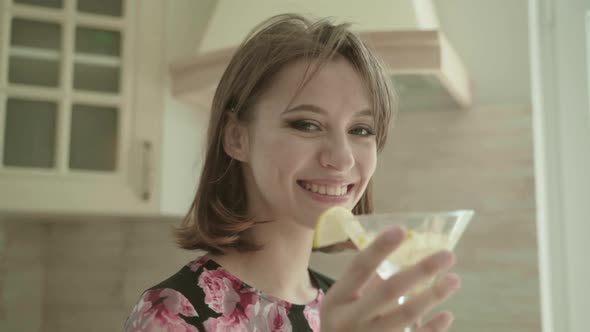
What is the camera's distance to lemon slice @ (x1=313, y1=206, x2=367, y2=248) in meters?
0.65

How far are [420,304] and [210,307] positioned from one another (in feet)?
1.26

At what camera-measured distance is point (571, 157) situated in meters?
1.75

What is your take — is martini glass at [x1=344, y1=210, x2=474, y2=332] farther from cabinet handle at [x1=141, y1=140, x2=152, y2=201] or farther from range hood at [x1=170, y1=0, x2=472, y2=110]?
cabinet handle at [x1=141, y1=140, x2=152, y2=201]

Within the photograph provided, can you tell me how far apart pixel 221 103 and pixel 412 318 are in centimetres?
50

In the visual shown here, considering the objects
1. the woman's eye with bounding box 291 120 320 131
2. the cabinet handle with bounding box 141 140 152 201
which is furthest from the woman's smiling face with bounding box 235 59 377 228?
the cabinet handle with bounding box 141 140 152 201

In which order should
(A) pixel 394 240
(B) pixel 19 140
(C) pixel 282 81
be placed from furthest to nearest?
(B) pixel 19 140 → (C) pixel 282 81 → (A) pixel 394 240

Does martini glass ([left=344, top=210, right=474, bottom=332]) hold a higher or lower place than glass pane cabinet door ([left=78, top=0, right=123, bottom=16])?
lower

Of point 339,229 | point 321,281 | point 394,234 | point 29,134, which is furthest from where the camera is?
point 29,134

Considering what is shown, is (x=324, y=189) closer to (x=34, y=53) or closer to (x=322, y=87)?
(x=322, y=87)

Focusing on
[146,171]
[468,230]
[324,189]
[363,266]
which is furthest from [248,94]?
[468,230]

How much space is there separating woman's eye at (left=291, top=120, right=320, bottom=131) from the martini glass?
28 cm

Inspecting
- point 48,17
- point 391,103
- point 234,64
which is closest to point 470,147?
point 391,103

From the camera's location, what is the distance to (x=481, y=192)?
1722mm

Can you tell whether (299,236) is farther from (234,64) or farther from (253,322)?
(234,64)
